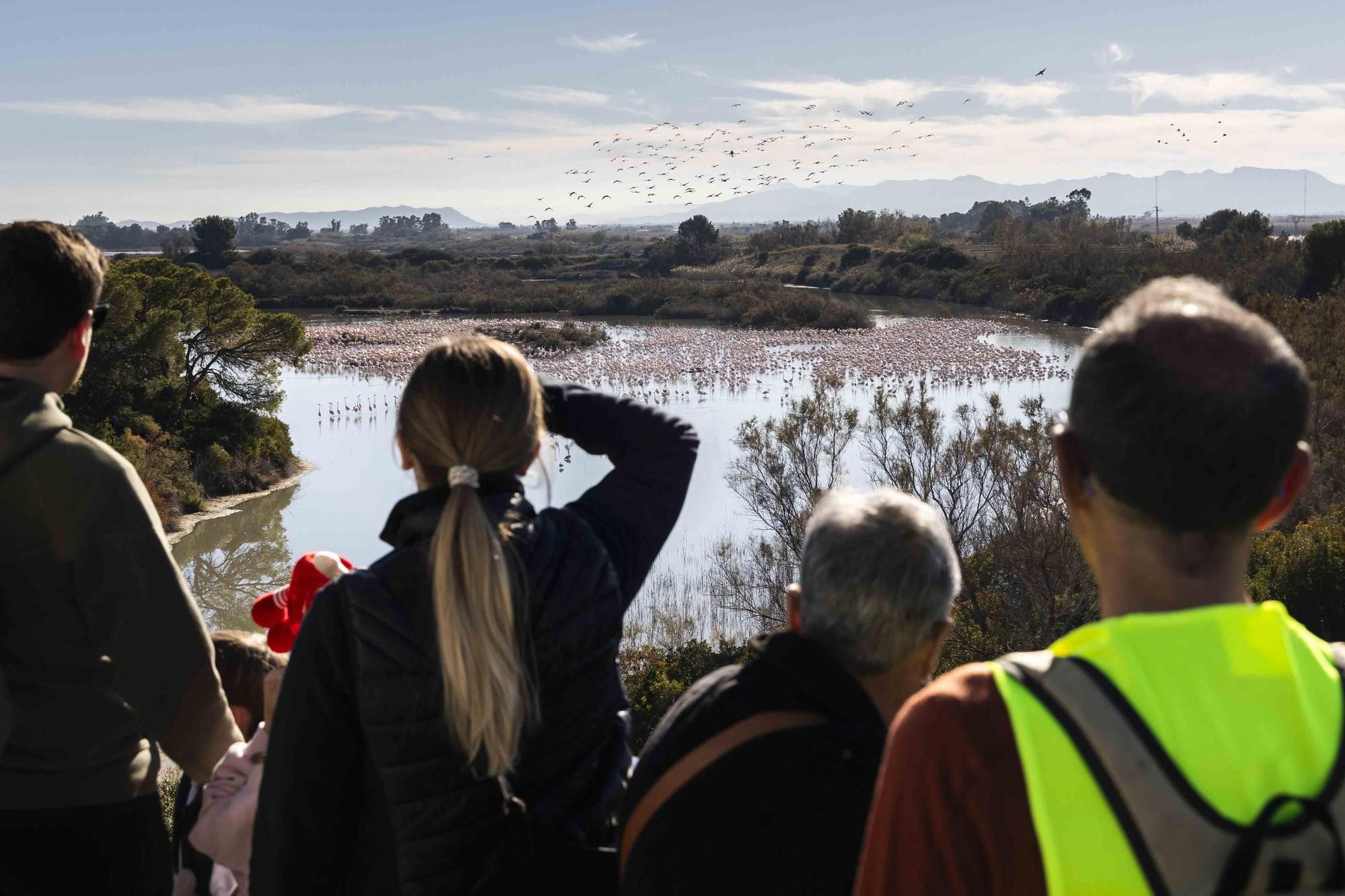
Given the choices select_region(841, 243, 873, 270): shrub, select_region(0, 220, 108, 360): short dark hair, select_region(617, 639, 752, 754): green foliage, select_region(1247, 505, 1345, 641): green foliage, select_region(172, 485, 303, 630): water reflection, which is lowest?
select_region(172, 485, 303, 630): water reflection

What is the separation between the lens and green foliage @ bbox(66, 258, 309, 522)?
73.6 feet

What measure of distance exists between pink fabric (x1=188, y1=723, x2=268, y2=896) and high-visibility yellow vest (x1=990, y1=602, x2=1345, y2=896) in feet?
5.81

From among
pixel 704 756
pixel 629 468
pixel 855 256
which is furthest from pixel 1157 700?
pixel 855 256

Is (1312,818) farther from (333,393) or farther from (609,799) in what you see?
(333,393)

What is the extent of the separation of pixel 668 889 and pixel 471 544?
57cm

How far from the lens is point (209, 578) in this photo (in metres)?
18.9

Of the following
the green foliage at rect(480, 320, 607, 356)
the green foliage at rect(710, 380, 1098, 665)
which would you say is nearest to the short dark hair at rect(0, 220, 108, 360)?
the green foliage at rect(710, 380, 1098, 665)

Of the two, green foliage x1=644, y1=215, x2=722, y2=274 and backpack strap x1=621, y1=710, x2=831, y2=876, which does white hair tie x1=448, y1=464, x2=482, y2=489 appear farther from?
green foliage x1=644, y1=215, x2=722, y2=274

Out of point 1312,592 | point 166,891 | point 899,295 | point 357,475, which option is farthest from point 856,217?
point 166,891

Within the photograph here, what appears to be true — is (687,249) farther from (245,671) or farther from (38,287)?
(38,287)

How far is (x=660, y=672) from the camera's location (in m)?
11.4

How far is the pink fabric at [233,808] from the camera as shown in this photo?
2408 mm

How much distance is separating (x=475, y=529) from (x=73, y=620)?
84 cm

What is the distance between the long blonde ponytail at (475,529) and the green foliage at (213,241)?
7993cm
